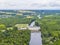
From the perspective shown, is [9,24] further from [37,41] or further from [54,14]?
[54,14]

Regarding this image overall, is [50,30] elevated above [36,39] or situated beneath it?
elevated above

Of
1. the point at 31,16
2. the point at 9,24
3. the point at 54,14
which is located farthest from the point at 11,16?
the point at 54,14

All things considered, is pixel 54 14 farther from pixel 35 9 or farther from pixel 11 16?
pixel 11 16

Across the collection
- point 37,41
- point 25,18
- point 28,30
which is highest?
point 25,18

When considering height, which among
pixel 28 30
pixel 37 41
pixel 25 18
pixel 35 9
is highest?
pixel 35 9

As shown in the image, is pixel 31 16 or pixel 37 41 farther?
pixel 31 16

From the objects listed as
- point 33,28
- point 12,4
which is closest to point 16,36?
point 33,28

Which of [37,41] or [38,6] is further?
[38,6]

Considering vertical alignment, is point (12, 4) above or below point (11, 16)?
above

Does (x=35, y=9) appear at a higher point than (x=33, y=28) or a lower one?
higher
